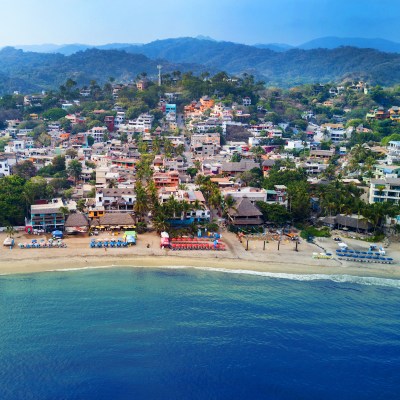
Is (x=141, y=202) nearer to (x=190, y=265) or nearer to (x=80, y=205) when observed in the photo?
(x=80, y=205)

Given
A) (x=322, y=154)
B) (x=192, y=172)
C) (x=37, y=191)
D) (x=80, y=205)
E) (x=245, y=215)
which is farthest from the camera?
(x=322, y=154)

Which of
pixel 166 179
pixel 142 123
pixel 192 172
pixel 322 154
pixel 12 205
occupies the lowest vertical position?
pixel 12 205

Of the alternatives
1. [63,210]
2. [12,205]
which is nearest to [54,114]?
[12,205]

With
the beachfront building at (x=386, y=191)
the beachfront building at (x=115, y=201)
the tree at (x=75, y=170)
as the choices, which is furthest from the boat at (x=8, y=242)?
the beachfront building at (x=386, y=191)

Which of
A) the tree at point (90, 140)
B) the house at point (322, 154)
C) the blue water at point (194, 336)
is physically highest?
the tree at point (90, 140)

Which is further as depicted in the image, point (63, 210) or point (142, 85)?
point (142, 85)

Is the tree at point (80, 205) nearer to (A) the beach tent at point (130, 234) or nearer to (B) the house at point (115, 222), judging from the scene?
(B) the house at point (115, 222)

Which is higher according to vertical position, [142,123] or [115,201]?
[142,123]
